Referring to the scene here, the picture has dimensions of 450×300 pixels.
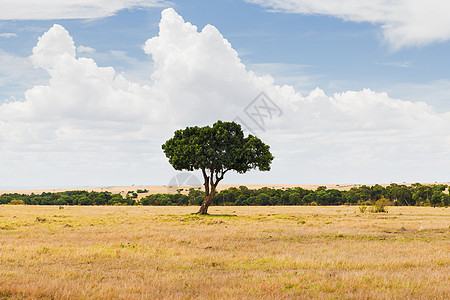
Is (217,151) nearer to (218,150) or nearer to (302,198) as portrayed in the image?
(218,150)

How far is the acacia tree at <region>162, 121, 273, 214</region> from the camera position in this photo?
45.4m

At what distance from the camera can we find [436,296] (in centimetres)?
1072

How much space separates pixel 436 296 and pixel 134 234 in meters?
17.5

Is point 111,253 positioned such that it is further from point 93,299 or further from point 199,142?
point 199,142

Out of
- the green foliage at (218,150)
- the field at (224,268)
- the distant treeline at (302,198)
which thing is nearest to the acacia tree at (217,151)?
the green foliage at (218,150)

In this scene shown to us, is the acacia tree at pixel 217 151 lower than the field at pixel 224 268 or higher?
higher

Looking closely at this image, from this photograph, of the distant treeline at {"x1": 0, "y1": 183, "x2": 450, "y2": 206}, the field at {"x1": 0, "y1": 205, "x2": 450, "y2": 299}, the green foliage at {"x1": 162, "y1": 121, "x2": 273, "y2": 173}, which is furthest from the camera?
the distant treeline at {"x1": 0, "y1": 183, "x2": 450, "y2": 206}

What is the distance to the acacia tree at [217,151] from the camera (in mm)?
45406

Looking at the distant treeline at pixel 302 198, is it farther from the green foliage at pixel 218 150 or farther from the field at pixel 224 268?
the field at pixel 224 268

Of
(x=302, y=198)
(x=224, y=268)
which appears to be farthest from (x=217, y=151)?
(x=302, y=198)

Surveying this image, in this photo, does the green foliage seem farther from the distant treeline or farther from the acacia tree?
the distant treeline

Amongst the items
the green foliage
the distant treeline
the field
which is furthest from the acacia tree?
the distant treeline

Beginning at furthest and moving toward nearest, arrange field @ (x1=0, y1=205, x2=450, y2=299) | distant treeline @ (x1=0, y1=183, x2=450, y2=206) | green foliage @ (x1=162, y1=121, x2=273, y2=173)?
distant treeline @ (x1=0, y1=183, x2=450, y2=206), green foliage @ (x1=162, y1=121, x2=273, y2=173), field @ (x1=0, y1=205, x2=450, y2=299)

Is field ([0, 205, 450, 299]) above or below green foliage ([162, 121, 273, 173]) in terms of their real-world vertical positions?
below
